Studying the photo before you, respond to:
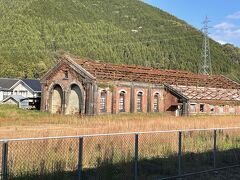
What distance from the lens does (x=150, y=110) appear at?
5241cm

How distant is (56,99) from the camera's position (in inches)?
1988

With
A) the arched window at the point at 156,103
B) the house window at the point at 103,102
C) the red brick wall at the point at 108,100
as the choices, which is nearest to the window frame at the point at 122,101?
the red brick wall at the point at 108,100

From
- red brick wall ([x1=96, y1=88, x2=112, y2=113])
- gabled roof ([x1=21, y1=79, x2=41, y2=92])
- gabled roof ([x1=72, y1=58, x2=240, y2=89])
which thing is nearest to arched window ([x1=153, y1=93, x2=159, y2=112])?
gabled roof ([x1=72, y1=58, x2=240, y2=89])

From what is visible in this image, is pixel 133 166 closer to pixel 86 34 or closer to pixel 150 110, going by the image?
pixel 150 110

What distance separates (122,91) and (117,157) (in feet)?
118

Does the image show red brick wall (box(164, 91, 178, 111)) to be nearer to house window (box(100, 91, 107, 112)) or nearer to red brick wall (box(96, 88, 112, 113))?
red brick wall (box(96, 88, 112, 113))

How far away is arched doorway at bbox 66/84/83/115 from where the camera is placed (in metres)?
→ 47.8

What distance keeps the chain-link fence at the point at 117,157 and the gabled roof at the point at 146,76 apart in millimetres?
31027

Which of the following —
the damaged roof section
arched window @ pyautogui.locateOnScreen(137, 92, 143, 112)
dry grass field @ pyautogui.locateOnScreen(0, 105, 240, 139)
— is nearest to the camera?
dry grass field @ pyautogui.locateOnScreen(0, 105, 240, 139)

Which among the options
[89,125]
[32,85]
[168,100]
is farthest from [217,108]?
[32,85]

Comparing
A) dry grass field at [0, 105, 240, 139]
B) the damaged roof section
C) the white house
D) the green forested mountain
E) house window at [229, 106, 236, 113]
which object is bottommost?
dry grass field at [0, 105, 240, 139]

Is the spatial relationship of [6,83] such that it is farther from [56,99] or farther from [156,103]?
[156,103]

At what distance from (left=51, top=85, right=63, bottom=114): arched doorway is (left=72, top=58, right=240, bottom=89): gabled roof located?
14.7 feet

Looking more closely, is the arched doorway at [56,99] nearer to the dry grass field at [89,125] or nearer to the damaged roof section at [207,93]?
the dry grass field at [89,125]
